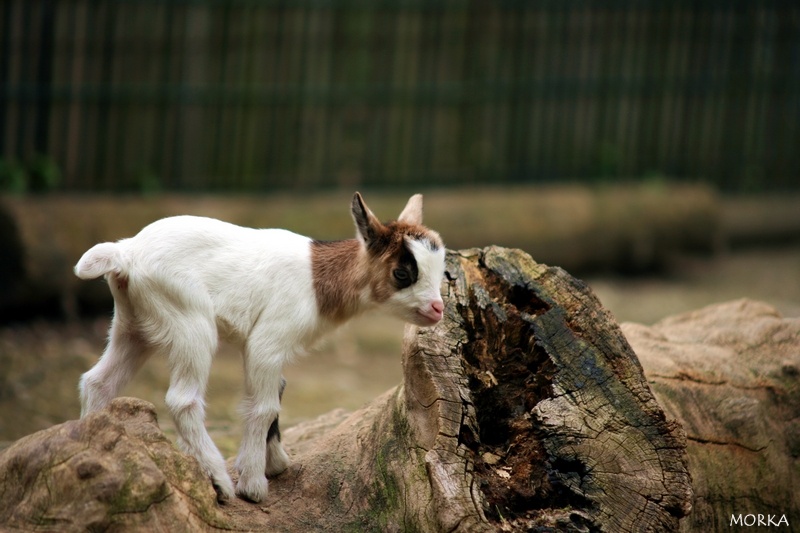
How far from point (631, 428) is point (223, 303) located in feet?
7.25

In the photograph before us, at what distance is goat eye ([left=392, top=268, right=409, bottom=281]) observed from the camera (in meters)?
5.35

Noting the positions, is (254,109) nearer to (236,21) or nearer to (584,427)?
(236,21)

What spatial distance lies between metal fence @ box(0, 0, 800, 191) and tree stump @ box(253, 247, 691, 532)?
774cm

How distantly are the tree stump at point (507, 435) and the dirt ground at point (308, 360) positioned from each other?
128 cm

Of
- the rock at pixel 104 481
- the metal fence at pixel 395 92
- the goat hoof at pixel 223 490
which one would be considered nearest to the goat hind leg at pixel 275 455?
the goat hoof at pixel 223 490

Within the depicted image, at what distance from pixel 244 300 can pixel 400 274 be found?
85 cm

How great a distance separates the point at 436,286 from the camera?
529 cm

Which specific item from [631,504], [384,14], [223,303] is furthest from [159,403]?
[384,14]

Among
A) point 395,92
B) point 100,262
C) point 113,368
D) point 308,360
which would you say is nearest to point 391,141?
point 395,92

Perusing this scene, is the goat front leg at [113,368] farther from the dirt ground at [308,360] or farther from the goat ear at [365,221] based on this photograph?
the dirt ground at [308,360]

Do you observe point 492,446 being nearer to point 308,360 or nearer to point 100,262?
point 100,262

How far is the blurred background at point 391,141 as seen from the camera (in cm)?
1122

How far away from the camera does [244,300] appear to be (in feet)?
17.2

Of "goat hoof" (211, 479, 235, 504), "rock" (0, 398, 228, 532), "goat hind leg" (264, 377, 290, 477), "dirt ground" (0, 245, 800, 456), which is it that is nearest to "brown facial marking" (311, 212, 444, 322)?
"goat hind leg" (264, 377, 290, 477)
